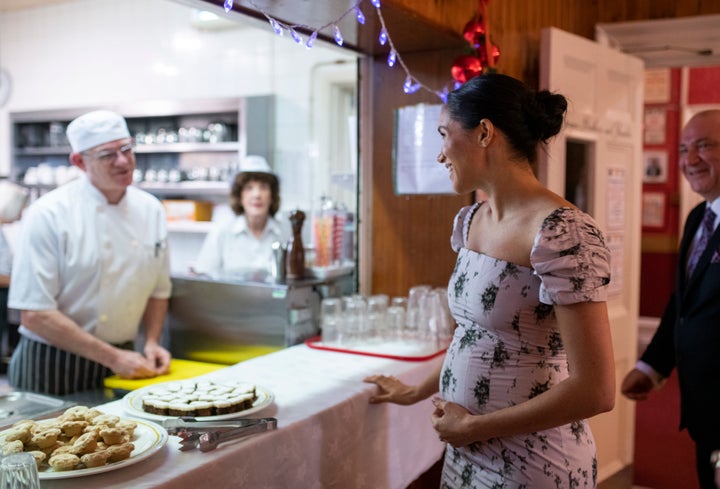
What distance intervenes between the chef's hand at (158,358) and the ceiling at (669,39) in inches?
106

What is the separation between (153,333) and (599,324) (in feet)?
6.62

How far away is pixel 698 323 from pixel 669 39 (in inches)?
72.5

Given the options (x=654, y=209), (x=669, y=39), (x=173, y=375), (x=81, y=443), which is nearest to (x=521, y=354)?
(x=81, y=443)

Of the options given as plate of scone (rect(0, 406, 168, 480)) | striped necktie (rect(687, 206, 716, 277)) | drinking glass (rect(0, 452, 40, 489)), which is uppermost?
striped necktie (rect(687, 206, 716, 277))

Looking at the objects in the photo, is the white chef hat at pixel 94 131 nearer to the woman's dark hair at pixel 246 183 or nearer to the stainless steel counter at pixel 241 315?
the stainless steel counter at pixel 241 315

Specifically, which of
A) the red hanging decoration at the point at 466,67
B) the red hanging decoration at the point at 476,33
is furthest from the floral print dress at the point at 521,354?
the red hanging decoration at the point at 476,33

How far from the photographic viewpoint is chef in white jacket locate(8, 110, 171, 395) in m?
2.54

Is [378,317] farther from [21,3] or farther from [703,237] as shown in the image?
[21,3]

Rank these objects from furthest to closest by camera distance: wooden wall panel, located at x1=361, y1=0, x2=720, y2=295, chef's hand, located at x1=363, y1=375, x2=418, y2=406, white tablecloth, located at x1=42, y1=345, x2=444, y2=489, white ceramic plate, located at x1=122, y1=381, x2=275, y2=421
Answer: wooden wall panel, located at x1=361, y1=0, x2=720, y2=295, chef's hand, located at x1=363, y1=375, x2=418, y2=406, white ceramic plate, located at x1=122, y1=381, x2=275, y2=421, white tablecloth, located at x1=42, y1=345, x2=444, y2=489

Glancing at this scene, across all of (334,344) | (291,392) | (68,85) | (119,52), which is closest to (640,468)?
(334,344)

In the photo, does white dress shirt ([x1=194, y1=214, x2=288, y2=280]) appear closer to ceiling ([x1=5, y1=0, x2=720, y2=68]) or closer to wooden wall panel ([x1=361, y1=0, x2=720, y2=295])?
wooden wall panel ([x1=361, y1=0, x2=720, y2=295])

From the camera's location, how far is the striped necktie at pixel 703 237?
2.53 m

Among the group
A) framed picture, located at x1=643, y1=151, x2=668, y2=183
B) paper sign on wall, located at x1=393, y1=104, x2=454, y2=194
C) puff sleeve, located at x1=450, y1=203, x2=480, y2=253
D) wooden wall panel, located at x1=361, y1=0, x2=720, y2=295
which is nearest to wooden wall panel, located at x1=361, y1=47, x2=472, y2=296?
wooden wall panel, located at x1=361, y1=0, x2=720, y2=295

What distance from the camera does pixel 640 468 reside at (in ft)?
12.9
